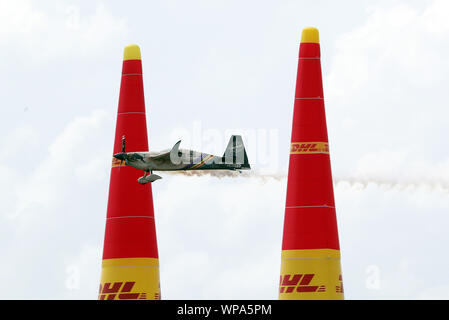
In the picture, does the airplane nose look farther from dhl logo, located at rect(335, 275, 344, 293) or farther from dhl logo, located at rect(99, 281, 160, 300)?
dhl logo, located at rect(335, 275, 344, 293)

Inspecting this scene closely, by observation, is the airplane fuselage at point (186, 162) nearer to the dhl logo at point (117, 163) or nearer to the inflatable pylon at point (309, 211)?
the dhl logo at point (117, 163)

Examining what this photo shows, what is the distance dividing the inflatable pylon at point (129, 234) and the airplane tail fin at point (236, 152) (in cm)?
427

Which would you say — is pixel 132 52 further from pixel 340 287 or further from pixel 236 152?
pixel 340 287

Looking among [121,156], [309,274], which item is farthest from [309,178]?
[121,156]

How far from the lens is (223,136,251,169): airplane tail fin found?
5038 centimetres

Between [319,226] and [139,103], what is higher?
[139,103]

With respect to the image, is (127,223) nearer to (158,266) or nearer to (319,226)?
(158,266)

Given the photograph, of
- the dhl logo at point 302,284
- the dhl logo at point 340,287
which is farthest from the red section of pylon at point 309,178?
the dhl logo at point 340,287

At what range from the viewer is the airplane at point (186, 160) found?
50.5 metres

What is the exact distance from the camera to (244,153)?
50500 mm
